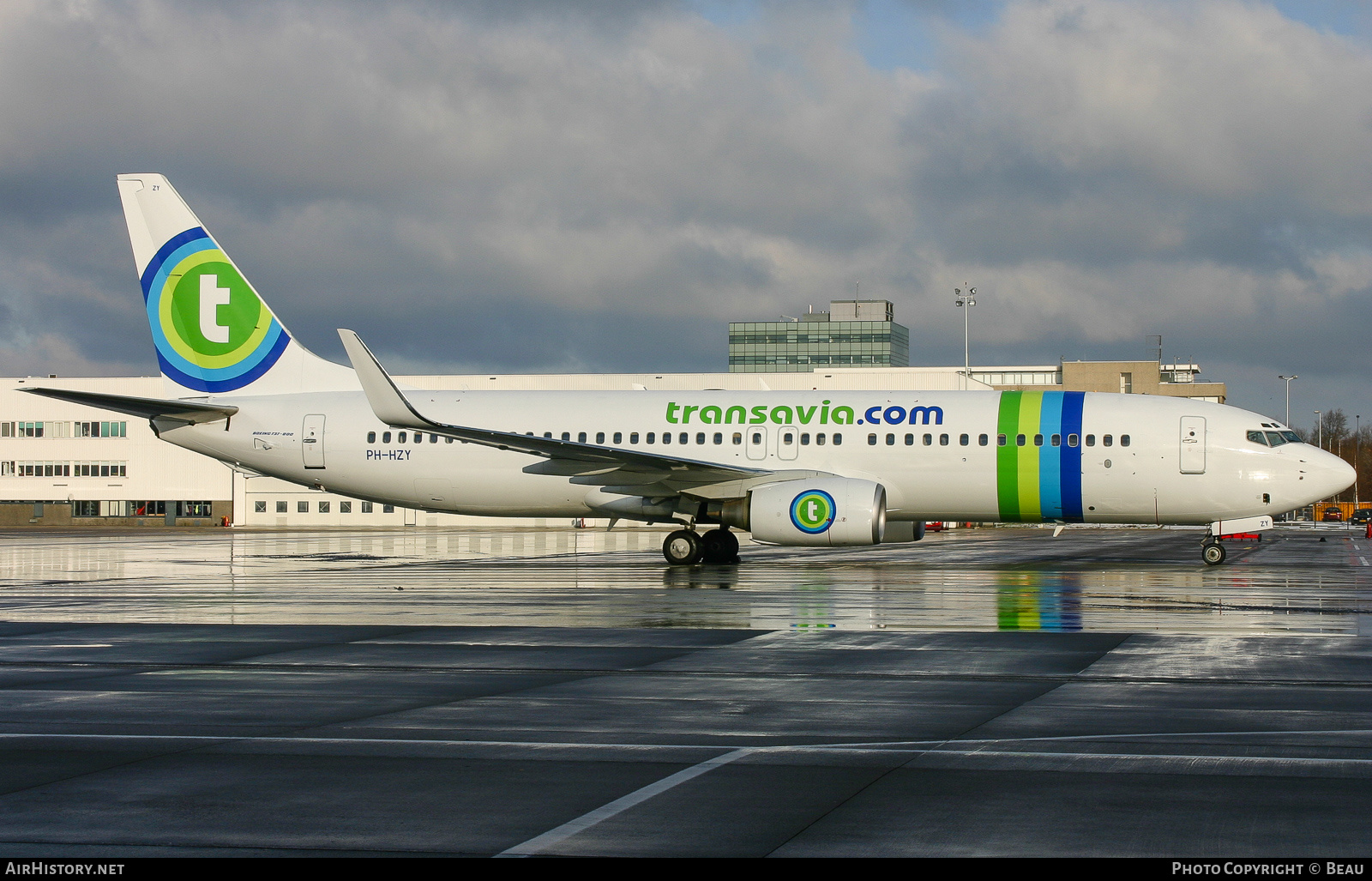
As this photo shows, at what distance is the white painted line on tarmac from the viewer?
19.1 ft

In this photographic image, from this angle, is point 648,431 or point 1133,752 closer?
point 1133,752

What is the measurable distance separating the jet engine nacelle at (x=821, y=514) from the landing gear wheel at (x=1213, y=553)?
740cm

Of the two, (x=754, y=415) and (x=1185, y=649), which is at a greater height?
(x=754, y=415)

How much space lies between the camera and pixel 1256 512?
26625 mm

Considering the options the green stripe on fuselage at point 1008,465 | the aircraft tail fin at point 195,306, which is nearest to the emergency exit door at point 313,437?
the aircraft tail fin at point 195,306

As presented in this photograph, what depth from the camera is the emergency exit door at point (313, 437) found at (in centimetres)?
2991

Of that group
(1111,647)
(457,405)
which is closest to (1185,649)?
(1111,647)

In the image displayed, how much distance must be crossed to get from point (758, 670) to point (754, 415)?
56.0 ft

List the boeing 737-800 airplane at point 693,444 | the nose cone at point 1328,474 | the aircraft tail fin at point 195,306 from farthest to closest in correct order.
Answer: the aircraft tail fin at point 195,306, the boeing 737-800 airplane at point 693,444, the nose cone at point 1328,474

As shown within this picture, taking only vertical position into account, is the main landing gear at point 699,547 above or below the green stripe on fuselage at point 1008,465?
below

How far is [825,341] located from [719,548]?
14502 centimetres

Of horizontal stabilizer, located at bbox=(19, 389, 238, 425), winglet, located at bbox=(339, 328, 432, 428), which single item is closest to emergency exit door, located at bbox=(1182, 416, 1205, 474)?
winglet, located at bbox=(339, 328, 432, 428)

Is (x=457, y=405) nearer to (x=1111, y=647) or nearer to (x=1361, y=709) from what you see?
(x=1111, y=647)

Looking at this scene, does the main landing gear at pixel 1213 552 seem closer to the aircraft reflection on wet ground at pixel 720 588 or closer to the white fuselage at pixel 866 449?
the aircraft reflection on wet ground at pixel 720 588
